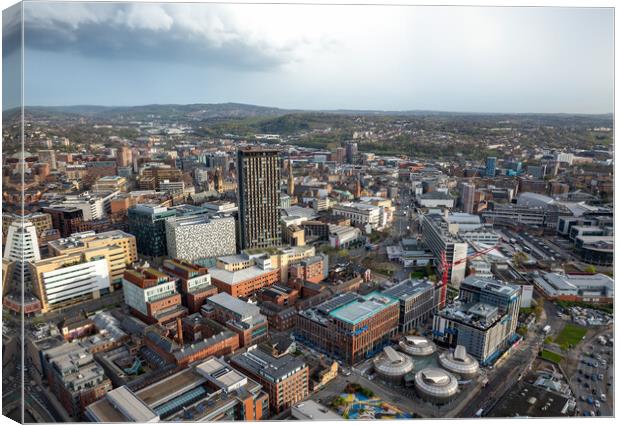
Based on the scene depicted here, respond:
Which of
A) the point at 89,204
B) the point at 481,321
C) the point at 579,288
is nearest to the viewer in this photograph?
the point at 481,321

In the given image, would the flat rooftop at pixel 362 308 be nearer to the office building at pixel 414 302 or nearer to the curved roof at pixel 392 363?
the office building at pixel 414 302

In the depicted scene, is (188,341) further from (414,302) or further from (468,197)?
(468,197)


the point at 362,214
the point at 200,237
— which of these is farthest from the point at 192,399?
the point at 362,214

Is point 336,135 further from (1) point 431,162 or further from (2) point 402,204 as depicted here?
(2) point 402,204

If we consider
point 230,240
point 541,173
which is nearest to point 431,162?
point 541,173

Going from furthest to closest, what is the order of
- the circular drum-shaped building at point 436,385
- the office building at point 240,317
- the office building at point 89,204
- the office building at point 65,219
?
the office building at point 89,204, the office building at point 65,219, the office building at point 240,317, the circular drum-shaped building at point 436,385

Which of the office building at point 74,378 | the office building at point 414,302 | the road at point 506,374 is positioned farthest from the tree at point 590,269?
the office building at point 74,378
